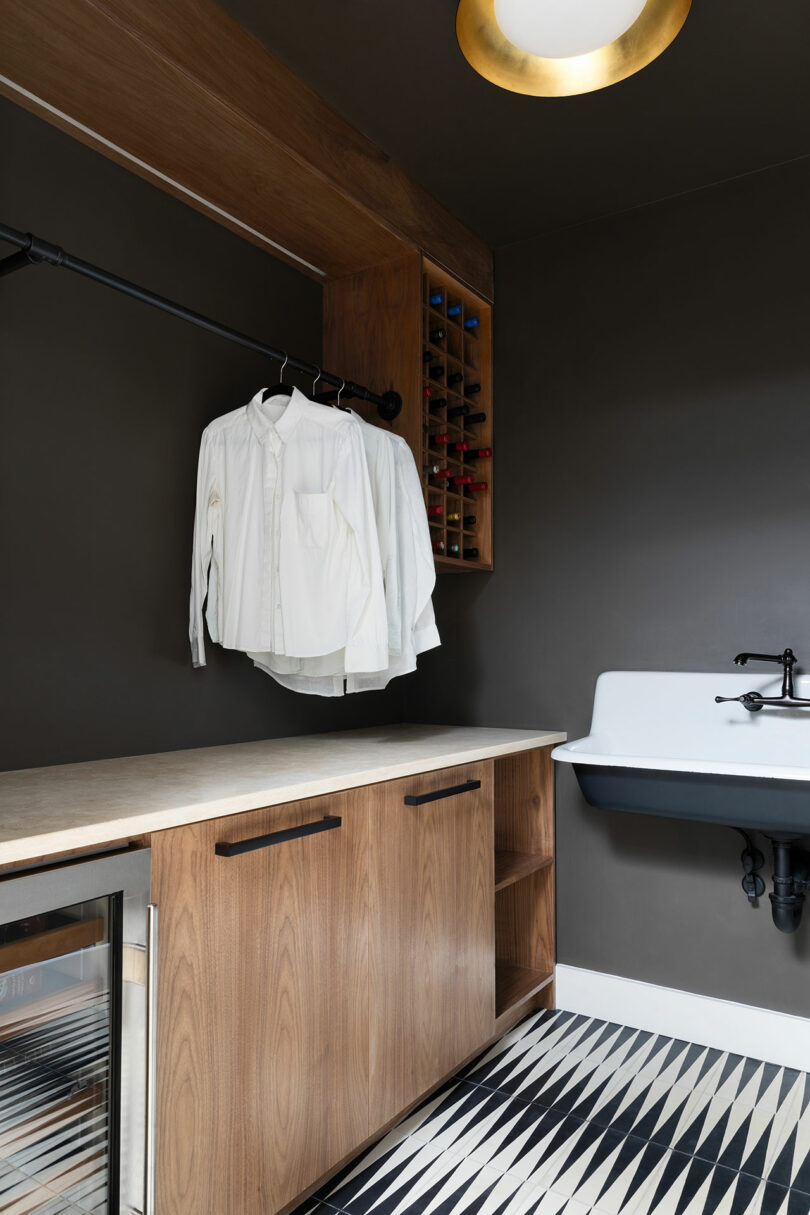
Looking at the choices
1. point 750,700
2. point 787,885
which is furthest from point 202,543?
point 787,885

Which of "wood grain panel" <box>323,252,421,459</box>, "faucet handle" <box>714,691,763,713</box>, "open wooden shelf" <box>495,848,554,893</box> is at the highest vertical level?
"wood grain panel" <box>323,252,421,459</box>

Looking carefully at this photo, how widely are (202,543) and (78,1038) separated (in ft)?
3.94

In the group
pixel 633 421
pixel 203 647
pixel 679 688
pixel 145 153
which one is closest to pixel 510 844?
pixel 679 688

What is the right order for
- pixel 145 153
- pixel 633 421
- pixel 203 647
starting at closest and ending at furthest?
pixel 145 153 < pixel 203 647 < pixel 633 421

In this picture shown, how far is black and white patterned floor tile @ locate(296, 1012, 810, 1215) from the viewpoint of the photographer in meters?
1.66

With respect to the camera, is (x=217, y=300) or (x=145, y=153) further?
(x=217, y=300)

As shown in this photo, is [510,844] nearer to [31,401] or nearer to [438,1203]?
[438,1203]

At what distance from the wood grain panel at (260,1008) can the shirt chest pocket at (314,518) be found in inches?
26.5

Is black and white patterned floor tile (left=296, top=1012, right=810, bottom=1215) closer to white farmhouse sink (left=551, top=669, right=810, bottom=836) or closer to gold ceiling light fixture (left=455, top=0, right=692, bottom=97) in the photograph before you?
white farmhouse sink (left=551, top=669, right=810, bottom=836)

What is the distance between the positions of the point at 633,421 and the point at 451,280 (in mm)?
765

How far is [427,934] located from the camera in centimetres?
193

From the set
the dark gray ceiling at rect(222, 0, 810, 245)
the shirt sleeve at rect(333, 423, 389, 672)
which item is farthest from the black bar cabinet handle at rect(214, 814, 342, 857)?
the dark gray ceiling at rect(222, 0, 810, 245)

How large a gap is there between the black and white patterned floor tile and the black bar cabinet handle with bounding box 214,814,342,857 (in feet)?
2.59

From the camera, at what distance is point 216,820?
140cm
